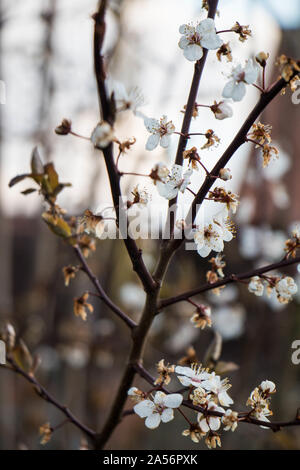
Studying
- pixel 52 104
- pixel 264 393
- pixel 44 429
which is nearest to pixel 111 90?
pixel 264 393

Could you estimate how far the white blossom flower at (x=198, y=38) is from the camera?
1.88 feet

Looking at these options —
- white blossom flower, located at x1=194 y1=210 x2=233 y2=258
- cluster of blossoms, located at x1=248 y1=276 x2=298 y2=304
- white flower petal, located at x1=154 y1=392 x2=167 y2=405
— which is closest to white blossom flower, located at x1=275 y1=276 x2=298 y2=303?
cluster of blossoms, located at x1=248 y1=276 x2=298 y2=304

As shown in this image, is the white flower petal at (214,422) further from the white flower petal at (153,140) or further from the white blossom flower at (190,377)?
the white flower petal at (153,140)

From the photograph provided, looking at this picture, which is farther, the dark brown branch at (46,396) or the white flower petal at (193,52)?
the dark brown branch at (46,396)

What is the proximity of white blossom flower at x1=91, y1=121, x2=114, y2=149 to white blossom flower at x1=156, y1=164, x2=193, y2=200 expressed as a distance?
0.35 ft

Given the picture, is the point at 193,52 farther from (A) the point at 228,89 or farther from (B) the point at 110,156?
(B) the point at 110,156

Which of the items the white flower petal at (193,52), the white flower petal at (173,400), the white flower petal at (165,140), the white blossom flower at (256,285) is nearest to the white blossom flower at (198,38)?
the white flower petal at (193,52)

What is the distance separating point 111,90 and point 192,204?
0.59ft

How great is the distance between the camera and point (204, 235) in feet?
1.99

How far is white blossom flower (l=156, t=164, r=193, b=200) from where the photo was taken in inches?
22.2

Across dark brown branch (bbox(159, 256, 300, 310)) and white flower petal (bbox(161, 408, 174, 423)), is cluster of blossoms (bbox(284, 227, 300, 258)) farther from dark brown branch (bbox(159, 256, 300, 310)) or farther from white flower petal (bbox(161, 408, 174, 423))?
white flower petal (bbox(161, 408, 174, 423))

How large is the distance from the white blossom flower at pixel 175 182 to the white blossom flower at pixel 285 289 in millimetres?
197

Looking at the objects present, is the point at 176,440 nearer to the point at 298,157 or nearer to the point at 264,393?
the point at 264,393

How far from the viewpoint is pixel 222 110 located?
1.96ft
